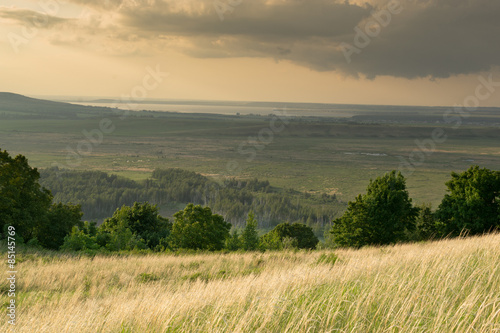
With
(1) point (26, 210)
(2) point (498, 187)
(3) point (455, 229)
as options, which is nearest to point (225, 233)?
(1) point (26, 210)

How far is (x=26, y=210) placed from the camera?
27.2 metres

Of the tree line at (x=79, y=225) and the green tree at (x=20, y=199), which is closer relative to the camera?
the green tree at (x=20, y=199)

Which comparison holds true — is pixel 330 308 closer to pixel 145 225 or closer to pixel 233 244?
pixel 233 244

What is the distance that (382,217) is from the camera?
112 feet

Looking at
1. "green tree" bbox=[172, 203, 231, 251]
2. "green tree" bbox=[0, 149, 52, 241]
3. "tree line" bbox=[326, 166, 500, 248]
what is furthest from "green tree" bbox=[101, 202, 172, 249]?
"tree line" bbox=[326, 166, 500, 248]

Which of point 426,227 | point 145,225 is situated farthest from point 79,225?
point 426,227

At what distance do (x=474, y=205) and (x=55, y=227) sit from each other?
33.9 metres

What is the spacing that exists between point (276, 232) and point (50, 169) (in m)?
158

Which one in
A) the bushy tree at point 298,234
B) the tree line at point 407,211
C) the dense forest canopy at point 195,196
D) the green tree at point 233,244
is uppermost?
the tree line at point 407,211

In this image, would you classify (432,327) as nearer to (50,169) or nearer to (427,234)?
(427,234)

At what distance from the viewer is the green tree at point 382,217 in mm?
33906

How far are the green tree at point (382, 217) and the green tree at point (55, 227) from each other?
76.8 feet

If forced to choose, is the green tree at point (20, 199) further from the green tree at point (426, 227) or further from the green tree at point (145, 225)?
the green tree at point (426, 227)

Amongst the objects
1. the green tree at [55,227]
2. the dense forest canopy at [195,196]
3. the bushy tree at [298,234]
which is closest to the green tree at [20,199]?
the green tree at [55,227]
